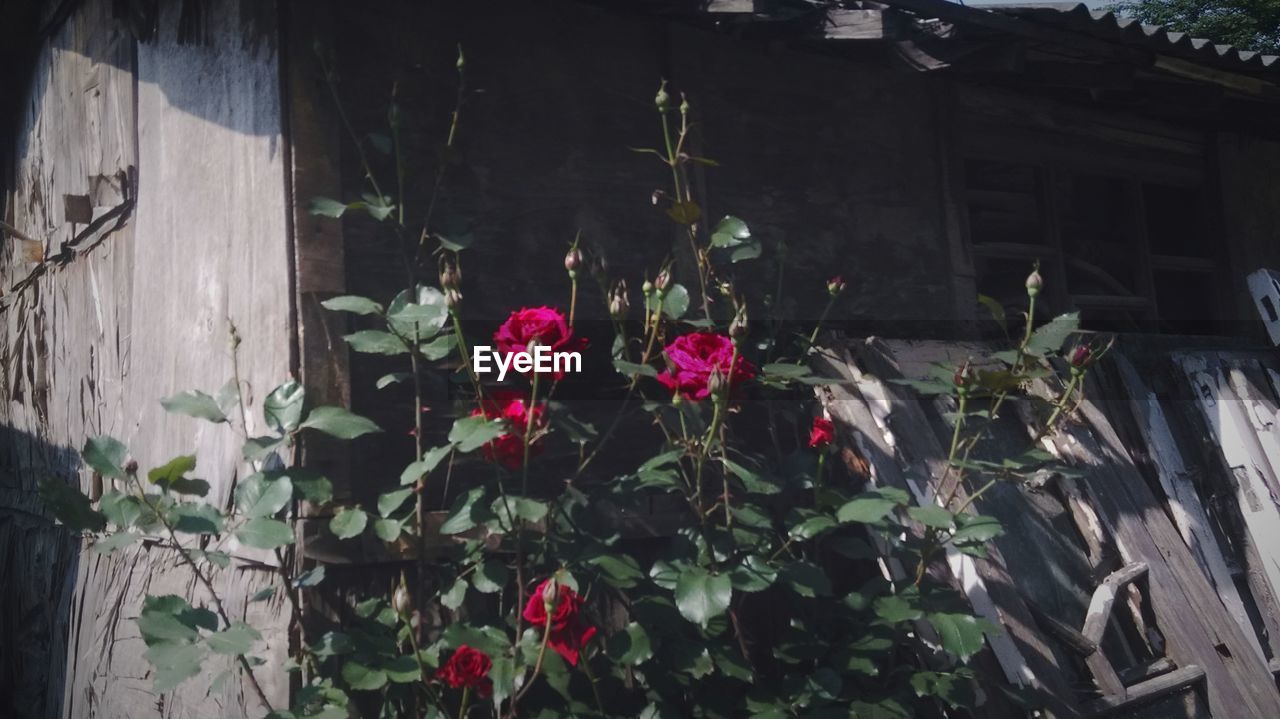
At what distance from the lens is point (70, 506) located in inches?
86.4

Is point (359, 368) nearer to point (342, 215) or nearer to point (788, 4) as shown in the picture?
point (342, 215)

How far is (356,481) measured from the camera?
2.53 m

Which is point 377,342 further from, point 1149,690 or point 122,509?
point 1149,690

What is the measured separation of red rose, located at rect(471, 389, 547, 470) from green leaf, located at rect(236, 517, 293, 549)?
0.42 meters

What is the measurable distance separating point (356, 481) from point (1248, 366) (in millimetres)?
3287

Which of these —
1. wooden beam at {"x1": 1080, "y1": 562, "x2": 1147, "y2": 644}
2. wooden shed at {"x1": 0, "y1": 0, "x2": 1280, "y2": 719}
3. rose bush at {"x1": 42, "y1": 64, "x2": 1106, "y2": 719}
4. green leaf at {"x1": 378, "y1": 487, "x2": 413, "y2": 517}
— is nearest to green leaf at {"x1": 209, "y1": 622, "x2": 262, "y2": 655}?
rose bush at {"x1": 42, "y1": 64, "x2": 1106, "y2": 719}

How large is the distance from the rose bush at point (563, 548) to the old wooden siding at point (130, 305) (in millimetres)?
243

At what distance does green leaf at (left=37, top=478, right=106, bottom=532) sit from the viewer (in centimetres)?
219

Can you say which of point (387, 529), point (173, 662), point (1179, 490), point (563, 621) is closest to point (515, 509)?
point (563, 621)

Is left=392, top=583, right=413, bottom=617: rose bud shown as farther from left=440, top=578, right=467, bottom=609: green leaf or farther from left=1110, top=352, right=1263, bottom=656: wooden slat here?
left=1110, top=352, right=1263, bottom=656: wooden slat

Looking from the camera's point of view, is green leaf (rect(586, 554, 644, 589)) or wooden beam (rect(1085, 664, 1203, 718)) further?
wooden beam (rect(1085, 664, 1203, 718))

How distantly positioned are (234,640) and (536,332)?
0.84 m

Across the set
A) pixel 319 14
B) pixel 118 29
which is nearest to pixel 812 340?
pixel 319 14

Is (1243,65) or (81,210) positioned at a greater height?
(1243,65)
